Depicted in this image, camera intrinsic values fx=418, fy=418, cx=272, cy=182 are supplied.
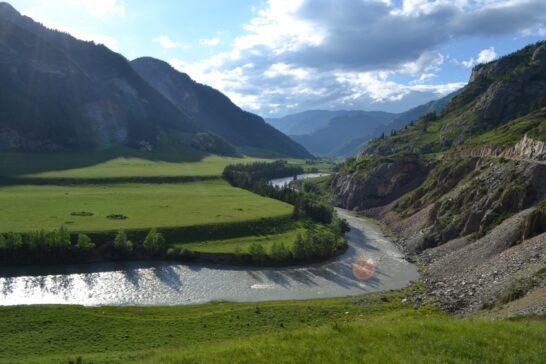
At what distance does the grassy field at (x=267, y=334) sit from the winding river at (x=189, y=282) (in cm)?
758

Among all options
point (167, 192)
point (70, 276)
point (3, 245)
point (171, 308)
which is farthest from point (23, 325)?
point (167, 192)

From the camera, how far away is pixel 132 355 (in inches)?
1603

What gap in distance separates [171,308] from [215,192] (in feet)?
378

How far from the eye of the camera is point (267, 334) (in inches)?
1127

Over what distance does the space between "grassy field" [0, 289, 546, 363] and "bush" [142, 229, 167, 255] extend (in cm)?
3290

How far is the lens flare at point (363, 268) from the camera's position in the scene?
9031 cm

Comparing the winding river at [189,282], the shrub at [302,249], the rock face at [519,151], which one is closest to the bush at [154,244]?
the winding river at [189,282]

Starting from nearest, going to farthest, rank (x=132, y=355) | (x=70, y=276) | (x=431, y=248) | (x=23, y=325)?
(x=132, y=355) → (x=23, y=325) → (x=70, y=276) → (x=431, y=248)

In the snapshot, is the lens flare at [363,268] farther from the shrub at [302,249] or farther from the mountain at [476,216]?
the mountain at [476,216]

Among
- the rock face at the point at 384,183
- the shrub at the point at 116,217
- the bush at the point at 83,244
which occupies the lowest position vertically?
the bush at the point at 83,244

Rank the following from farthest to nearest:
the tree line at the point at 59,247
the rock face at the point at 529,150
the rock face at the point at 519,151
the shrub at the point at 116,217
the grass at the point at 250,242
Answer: the shrub at the point at 116,217 < the rock face at the point at 519,151 < the rock face at the point at 529,150 < the grass at the point at 250,242 < the tree line at the point at 59,247

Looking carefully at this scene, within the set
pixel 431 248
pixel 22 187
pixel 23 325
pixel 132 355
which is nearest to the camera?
pixel 132 355

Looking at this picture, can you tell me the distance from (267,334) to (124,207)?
114 meters

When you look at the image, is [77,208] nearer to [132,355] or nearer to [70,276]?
[70,276]
